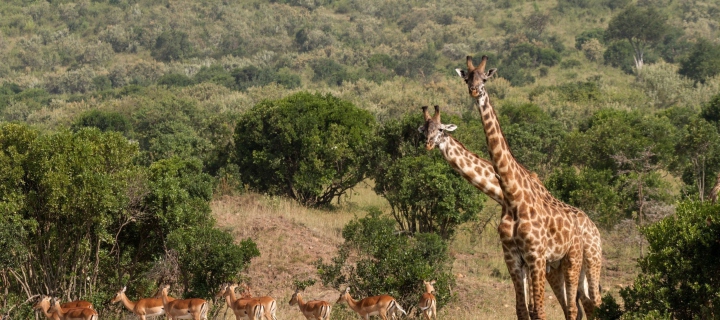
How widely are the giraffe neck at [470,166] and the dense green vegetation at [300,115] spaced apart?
7.82 ft

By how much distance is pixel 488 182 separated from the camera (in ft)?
39.2

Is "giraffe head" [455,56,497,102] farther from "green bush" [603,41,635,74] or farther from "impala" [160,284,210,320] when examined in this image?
"green bush" [603,41,635,74]

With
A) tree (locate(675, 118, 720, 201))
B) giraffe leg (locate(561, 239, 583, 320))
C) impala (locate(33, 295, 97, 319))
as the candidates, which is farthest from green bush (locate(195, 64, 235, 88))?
giraffe leg (locate(561, 239, 583, 320))

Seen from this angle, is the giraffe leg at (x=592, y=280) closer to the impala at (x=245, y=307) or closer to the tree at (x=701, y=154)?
the impala at (x=245, y=307)

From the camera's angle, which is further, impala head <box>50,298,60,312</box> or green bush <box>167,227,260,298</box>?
green bush <box>167,227,260,298</box>

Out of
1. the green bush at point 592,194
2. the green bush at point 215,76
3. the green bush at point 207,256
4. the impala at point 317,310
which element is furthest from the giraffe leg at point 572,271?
the green bush at point 215,76

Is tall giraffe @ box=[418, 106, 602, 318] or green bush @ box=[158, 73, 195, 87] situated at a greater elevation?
tall giraffe @ box=[418, 106, 602, 318]

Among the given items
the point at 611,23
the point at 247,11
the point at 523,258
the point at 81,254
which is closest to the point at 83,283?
the point at 81,254

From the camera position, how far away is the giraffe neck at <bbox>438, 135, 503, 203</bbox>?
37.8 ft

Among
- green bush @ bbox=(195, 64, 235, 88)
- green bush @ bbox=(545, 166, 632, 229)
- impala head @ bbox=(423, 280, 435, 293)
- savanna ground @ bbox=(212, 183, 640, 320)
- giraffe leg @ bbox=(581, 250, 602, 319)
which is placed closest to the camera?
giraffe leg @ bbox=(581, 250, 602, 319)

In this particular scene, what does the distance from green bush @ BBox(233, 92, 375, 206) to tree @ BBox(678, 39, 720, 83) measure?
45.0m

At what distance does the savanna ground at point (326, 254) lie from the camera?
19891 millimetres

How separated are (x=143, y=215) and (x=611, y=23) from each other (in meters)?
78.9

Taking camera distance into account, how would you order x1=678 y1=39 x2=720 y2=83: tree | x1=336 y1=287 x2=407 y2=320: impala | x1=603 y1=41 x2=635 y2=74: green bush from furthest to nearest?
x1=603 y1=41 x2=635 y2=74: green bush < x1=678 y1=39 x2=720 y2=83: tree < x1=336 y1=287 x2=407 y2=320: impala
